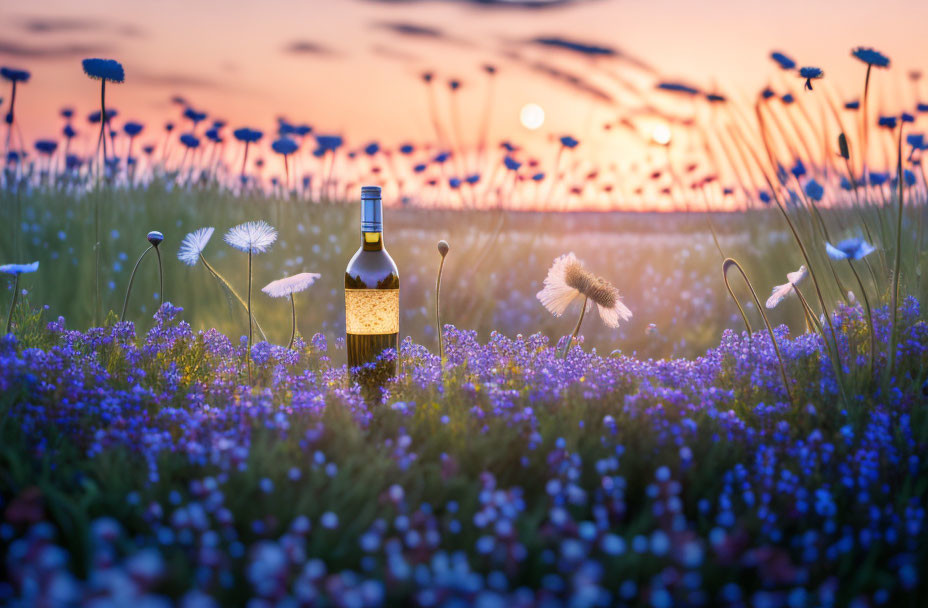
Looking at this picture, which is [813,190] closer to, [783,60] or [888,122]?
[783,60]

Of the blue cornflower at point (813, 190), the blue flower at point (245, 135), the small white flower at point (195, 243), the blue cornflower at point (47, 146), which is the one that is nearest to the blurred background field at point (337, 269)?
the blue cornflower at point (813, 190)

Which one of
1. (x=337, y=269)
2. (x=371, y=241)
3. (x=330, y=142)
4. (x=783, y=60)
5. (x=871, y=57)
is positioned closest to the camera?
(x=871, y=57)

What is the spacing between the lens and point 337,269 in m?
5.87

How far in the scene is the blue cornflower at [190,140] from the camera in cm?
646

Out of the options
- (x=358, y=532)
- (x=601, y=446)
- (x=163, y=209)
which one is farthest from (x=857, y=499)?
(x=163, y=209)

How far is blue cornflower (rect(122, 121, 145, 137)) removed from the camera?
21.6 ft

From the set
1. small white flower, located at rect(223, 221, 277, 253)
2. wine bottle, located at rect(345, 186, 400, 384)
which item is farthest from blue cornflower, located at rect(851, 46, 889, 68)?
small white flower, located at rect(223, 221, 277, 253)

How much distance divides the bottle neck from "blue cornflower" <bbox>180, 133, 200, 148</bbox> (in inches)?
150

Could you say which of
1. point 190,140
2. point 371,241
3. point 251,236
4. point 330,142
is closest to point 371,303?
point 371,241

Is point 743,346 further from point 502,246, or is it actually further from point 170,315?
point 502,246

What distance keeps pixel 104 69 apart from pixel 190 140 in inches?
116

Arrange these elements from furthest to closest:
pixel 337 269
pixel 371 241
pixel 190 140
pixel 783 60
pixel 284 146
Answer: pixel 190 140 < pixel 337 269 < pixel 284 146 < pixel 371 241 < pixel 783 60

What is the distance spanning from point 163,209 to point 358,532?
200 inches

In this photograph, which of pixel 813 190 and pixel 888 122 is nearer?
pixel 813 190
